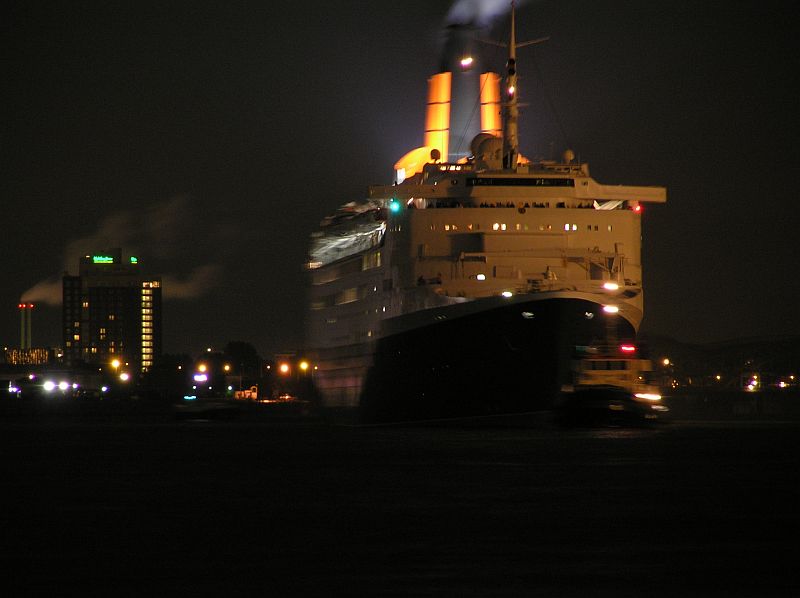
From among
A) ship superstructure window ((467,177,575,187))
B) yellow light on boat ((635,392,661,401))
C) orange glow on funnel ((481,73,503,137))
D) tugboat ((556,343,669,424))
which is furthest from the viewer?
orange glow on funnel ((481,73,503,137))

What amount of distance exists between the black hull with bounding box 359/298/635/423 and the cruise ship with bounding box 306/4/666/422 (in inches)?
1.8

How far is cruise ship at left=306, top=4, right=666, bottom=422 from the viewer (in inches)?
1848

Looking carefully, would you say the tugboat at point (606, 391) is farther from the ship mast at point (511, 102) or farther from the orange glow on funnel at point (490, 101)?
the orange glow on funnel at point (490, 101)

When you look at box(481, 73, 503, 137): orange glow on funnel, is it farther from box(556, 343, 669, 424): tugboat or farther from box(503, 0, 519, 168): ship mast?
box(556, 343, 669, 424): tugboat

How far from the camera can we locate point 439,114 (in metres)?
76.1

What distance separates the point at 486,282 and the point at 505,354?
472 cm

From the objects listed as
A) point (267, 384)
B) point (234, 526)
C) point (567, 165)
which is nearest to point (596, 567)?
point (234, 526)

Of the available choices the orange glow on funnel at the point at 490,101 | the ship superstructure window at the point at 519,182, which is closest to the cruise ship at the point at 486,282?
the ship superstructure window at the point at 519,182

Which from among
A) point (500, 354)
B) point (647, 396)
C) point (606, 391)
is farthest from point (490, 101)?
point (606, 391)

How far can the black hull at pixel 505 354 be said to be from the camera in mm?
46375

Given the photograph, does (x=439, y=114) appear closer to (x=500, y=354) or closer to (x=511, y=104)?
(x=511, y=104)

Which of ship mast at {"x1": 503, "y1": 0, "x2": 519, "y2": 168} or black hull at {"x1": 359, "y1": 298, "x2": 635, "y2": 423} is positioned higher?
ship mast at {"x1": 503, "y1": 0, "x2": 519, "y2": 168}

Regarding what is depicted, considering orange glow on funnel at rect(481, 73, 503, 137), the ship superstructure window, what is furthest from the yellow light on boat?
orange glow on funnel at rect(481, 73, 503, 137)

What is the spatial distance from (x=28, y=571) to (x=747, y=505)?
9237 mm
